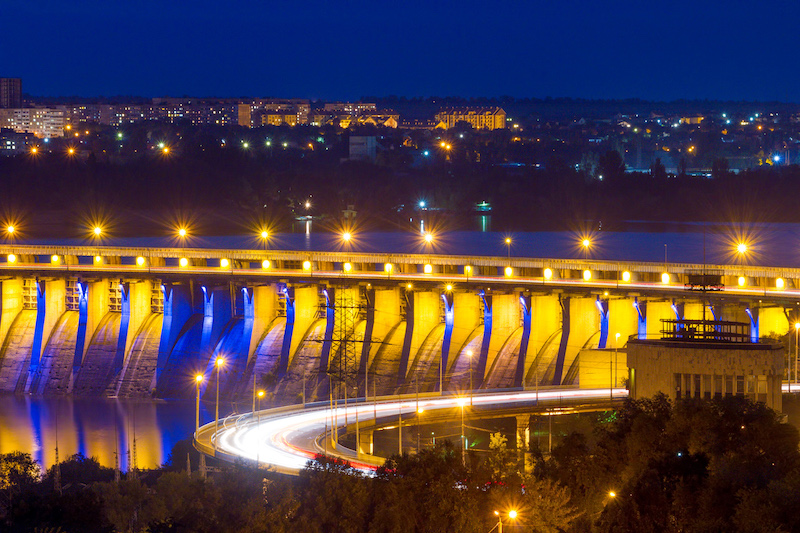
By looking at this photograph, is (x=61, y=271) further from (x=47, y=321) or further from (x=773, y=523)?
(x=773, y=523)

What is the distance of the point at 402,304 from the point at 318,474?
19521mm

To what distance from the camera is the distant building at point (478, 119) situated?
181125mm

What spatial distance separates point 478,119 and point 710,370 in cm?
16036

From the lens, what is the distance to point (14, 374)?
140 feet

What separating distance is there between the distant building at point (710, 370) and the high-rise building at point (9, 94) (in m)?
163

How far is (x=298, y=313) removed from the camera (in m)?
40.9

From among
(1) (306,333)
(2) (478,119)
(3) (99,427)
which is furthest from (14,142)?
(3) (99,427)

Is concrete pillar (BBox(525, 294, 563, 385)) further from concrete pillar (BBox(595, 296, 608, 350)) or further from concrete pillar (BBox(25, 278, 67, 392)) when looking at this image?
concrete pillar (BBox(25, 278, 67, 392))

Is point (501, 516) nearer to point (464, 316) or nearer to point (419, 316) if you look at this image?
point (464, 316)

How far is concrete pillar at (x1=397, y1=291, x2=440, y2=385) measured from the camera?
38.1 metres

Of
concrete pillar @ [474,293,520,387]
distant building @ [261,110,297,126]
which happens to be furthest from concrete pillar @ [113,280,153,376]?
distant building @ [261,110,297,126]

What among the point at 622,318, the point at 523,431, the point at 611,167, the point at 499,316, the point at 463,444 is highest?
the point at 611,167

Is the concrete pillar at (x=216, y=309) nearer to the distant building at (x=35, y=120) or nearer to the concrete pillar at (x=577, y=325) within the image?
the concrete pillar at (x=577, y=325)

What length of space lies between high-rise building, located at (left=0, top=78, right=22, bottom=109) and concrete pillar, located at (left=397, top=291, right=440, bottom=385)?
147486mm
